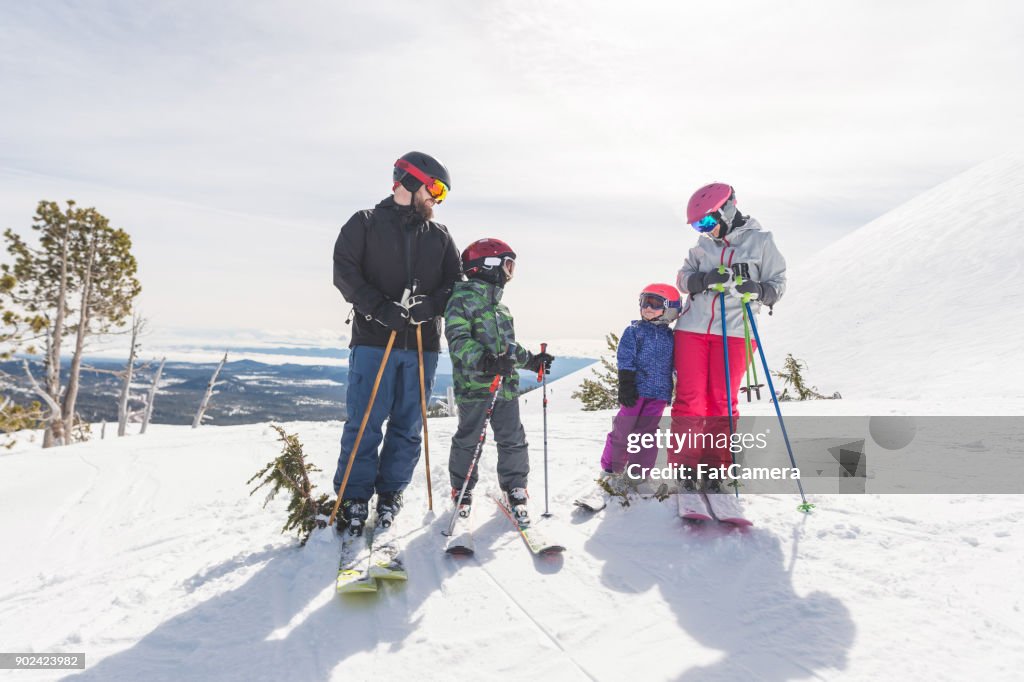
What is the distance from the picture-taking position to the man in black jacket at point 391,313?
3.90 meters

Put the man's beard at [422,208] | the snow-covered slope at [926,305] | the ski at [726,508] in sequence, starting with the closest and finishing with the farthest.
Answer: the ski at [726,508]
the man's beard at [422,208]
the snow-covered slope at [926,305]

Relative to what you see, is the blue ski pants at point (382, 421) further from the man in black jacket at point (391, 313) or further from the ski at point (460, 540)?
the ski at point (460, 540)

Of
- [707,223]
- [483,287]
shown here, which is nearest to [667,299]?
[707,223]

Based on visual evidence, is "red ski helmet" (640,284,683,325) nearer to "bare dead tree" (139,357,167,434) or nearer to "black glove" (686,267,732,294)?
"black glove" (686,267,732,294)

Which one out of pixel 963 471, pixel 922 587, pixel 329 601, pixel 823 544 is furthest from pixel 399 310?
pixel 963 471

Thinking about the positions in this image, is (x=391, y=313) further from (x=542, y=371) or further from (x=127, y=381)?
(x=127, y=381)

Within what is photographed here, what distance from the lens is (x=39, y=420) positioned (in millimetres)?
17922

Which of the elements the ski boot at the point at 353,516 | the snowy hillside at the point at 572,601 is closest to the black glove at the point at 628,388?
the snowy hillside at the point at 572,601

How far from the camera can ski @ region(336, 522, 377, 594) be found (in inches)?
115

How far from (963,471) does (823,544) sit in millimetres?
2187

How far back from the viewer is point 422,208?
4.12 meters

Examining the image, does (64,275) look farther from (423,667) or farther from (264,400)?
(264,400)

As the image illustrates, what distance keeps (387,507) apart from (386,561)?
866 mm

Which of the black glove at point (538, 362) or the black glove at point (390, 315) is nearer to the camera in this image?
the black glove at point (390, 315)
